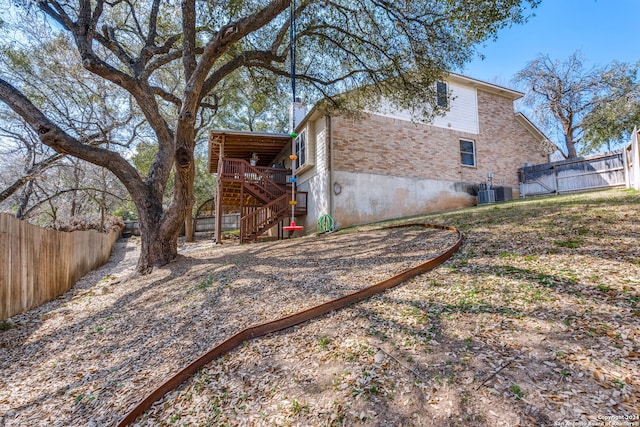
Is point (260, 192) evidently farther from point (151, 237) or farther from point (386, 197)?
point (151, 237)

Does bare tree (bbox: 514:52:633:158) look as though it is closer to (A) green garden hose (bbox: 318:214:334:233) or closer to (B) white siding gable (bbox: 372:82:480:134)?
(B) white siding gable (bbox: 372:82:480:134)

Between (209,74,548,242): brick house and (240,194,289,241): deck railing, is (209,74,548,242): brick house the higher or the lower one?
the higher one

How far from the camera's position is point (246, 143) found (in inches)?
572

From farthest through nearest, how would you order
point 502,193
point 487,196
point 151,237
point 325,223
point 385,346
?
point 502,193, point 487,196, point 325,223, point 151,237, point 385,346

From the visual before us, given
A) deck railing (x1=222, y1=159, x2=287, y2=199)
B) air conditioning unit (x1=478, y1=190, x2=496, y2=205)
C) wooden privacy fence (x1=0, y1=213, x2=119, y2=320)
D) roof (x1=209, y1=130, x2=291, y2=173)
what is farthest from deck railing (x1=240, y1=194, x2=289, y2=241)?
air conditioning unit (x1=478, y1=190, x2=496, y2=205)

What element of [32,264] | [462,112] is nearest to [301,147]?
[462,112]

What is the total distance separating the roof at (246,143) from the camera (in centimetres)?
1324

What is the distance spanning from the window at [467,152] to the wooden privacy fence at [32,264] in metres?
14.6

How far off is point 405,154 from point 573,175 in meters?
7.79

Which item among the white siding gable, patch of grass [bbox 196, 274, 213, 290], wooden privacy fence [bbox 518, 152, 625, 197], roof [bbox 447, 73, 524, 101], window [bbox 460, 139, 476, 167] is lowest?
patch of grass [bbox 196, 274, 213, 290]

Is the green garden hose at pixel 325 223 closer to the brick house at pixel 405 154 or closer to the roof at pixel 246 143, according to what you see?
the brick house at pixel 405 154

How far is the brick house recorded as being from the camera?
37.1ft

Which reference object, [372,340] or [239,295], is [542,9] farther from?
[239,295]

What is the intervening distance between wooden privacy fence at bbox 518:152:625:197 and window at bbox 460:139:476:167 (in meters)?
2.89
